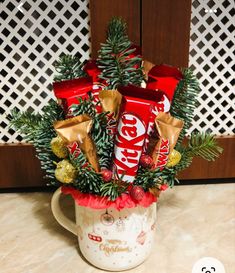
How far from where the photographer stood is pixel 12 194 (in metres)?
0.90

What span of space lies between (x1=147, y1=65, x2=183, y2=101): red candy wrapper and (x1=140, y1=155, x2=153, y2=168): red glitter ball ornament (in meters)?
0.11

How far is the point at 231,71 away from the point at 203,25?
123 mm

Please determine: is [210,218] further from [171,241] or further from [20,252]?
[20,252]

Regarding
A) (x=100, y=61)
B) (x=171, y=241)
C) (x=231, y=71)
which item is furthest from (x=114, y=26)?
(x=171, y=241)

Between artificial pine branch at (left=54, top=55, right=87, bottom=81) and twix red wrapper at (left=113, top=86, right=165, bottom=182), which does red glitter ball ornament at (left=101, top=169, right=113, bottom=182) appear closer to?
twix red wrapper at (left=113, top=86, right=165, bottom=182)

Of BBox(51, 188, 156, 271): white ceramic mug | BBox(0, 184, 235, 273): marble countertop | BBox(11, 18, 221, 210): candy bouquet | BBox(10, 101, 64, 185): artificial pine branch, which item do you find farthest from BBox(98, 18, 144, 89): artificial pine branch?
BBox(0, 184, 235, 273): marble countertop

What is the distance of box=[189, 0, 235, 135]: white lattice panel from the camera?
778 mm

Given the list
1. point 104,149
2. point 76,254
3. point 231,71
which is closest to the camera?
point 104,149

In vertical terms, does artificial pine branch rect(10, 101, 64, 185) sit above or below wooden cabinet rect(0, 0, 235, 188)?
below

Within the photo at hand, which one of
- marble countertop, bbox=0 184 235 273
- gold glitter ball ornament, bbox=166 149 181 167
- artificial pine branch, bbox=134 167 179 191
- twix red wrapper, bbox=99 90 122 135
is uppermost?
twix red wrapper, bbox=99 90 122 135

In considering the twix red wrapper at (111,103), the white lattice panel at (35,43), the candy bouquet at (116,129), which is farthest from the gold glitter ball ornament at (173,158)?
the white lattice panel at (35,43)

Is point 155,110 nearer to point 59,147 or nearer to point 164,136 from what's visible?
point 164,136

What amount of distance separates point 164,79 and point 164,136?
0.10 meters

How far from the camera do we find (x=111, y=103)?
0.58m
